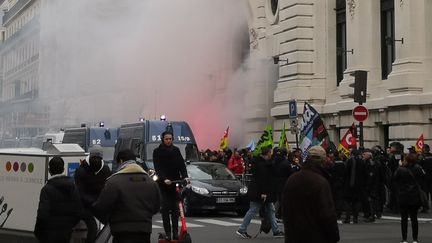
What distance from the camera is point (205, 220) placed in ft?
61.1

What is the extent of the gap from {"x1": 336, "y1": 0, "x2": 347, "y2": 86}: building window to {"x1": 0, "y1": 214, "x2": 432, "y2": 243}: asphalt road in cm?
1182

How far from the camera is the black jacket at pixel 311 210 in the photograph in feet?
23.0

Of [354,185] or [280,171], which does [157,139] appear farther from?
[280,171]

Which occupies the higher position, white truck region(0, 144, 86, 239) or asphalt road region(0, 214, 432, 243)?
white truck region(0, 144, 86, 239)

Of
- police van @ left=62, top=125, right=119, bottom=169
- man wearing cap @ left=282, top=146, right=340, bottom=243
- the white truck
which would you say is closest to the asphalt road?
the white truck

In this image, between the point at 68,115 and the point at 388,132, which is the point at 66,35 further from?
the point at 388,132

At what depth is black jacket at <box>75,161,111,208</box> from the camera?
9711 millimetres

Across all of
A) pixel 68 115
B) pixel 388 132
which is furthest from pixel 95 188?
pixel 68 115

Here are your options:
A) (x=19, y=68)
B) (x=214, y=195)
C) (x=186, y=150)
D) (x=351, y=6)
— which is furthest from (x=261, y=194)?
(x=19, y=68)

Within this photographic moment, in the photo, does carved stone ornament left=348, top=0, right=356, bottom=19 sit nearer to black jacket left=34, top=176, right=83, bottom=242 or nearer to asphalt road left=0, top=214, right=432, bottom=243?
asphalt road left=0, top=214, right=432, bottom=243

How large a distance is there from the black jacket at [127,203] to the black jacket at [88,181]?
78.7 inches

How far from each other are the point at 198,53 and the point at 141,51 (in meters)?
3.50

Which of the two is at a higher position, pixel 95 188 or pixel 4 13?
pixel 4 13

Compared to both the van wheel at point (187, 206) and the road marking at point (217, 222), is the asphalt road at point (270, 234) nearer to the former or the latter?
the road marking at point (217, 222)
